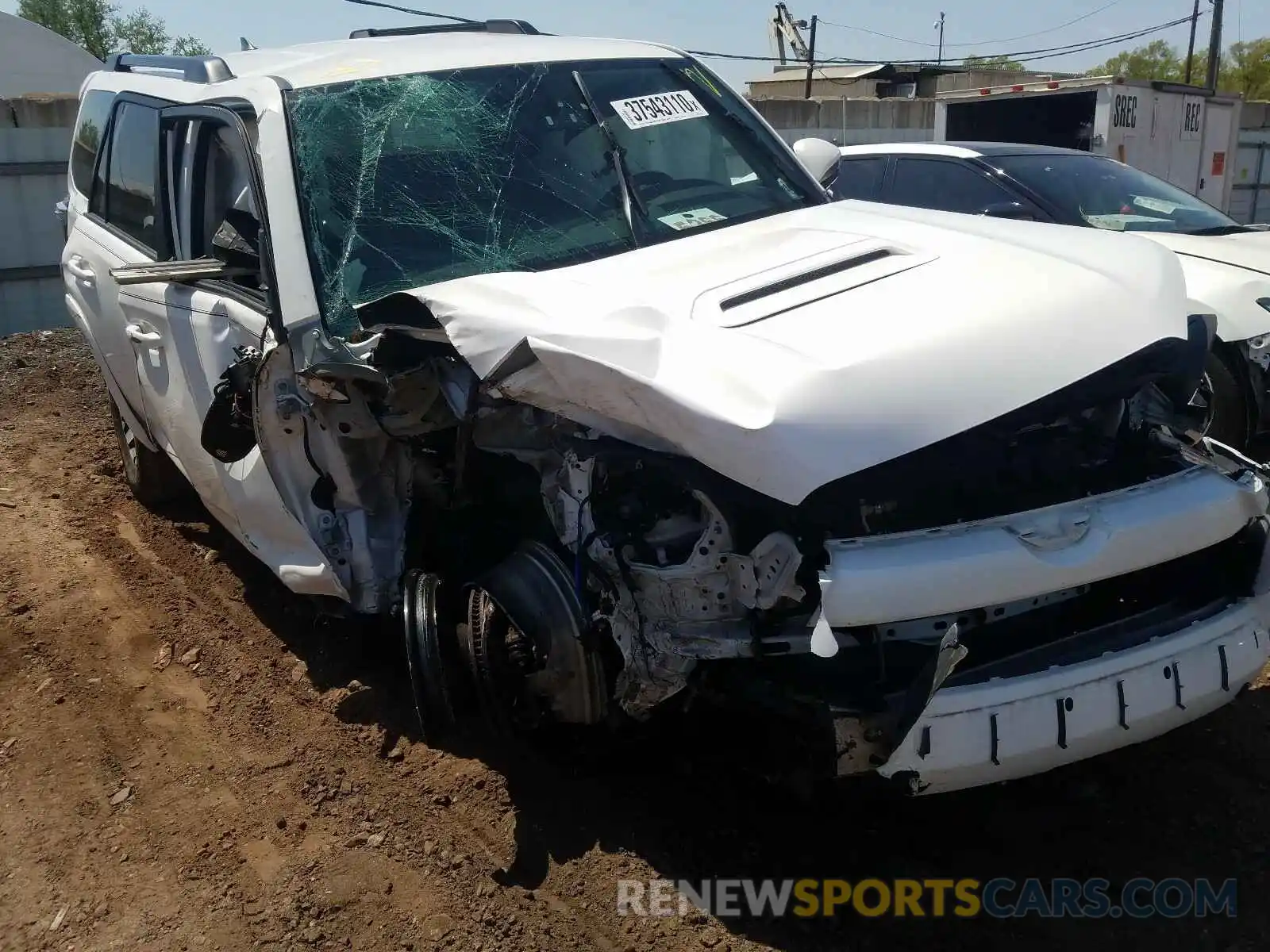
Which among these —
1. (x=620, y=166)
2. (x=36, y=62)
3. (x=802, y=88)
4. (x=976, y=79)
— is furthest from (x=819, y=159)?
(x=976, y=79)

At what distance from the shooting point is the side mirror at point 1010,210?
610cm

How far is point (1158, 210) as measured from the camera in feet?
21.0

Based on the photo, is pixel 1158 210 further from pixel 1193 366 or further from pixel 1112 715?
pixel 1112 715

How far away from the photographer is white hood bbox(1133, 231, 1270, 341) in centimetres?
507

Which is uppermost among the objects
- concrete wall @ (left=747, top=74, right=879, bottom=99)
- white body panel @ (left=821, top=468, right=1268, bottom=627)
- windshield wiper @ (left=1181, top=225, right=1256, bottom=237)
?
concrete wall @ (left=747, top=74, right=879, bottom=99)

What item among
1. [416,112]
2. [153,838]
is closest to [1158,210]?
[416,112]

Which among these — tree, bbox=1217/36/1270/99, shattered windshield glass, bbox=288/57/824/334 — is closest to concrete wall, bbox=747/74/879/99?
tree, bbox=1217/36/1270/99

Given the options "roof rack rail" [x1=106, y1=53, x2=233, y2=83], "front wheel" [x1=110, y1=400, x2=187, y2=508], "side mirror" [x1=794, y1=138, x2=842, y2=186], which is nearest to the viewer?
"roof rack rail" [x1=106, y1=53, x2=233, y2=83]

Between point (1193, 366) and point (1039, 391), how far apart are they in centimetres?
66

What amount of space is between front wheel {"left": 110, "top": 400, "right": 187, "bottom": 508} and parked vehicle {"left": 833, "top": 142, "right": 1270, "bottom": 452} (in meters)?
3.79

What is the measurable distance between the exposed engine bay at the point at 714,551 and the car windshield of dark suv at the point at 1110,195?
3.54 metres

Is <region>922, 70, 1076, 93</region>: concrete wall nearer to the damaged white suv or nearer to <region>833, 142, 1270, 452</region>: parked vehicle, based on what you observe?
<region>833, 142, 1270, 452</region>: parked vehicle

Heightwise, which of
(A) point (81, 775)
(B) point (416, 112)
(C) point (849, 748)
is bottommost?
(A) point (81, 775)
